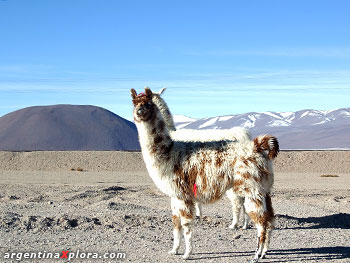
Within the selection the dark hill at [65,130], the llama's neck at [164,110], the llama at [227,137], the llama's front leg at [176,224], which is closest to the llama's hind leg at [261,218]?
the llama's front leg at [176,224]

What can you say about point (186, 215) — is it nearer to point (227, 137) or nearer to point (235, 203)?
point (235, 203)

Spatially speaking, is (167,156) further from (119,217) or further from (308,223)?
(308,223)

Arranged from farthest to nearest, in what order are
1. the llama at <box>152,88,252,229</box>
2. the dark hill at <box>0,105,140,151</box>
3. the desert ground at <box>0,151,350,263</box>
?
the dark hill at <box>0,105,140,151</box> < the llama at <box>152,88,252,229</box> < the desert ground at <box>0,151,350,263</box>

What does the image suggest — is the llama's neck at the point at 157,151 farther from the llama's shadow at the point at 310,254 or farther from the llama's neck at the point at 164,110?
the llama's neck at the point at 164,110

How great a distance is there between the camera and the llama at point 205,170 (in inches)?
340

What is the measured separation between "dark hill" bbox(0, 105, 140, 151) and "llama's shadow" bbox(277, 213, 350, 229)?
145 metres

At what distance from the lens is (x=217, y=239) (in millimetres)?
10898

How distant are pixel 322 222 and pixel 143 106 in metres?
7.55

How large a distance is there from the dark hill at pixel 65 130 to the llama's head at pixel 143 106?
5917 inches

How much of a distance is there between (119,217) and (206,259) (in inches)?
173

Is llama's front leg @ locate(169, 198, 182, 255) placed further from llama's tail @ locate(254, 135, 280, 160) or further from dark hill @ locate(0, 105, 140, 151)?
dark hill @ locate(0, 105, 140, 151)

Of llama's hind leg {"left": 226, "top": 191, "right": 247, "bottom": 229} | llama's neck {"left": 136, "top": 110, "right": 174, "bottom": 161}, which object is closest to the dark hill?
llama's hind leg {"left": 226, "top": 191, "right": 247, "bottom": 229}

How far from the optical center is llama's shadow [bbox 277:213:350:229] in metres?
13.1

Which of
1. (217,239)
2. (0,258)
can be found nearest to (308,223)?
(217,239)
